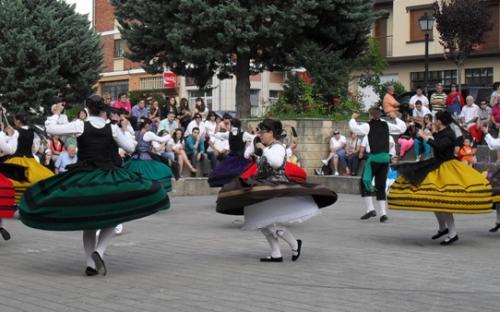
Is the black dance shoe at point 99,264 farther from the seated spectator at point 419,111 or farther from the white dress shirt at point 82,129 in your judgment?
the seated spectator at point 419,111

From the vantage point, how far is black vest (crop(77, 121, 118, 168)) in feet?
32.1

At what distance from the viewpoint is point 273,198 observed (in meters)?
10.6

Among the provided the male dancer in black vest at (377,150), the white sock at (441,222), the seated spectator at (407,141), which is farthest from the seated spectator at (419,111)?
the white sock at (441,222)

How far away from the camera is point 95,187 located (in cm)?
952

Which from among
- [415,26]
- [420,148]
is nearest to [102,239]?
[420,148]

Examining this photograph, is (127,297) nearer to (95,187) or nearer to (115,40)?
(95,187)

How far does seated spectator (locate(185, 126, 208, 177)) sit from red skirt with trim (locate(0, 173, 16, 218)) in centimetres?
1192

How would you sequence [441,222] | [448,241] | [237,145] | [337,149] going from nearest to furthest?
[448,241], [441,222], [237,145], [337,149]

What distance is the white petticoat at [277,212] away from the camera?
10641 millimetres

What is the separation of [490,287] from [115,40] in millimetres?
50353

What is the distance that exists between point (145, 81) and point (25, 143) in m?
40.3

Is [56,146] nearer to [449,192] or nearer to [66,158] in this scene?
[66,158]

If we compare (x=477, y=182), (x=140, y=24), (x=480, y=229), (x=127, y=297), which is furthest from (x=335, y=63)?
(x=127, y=297)

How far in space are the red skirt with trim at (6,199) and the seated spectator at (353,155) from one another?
13666 millimetres
